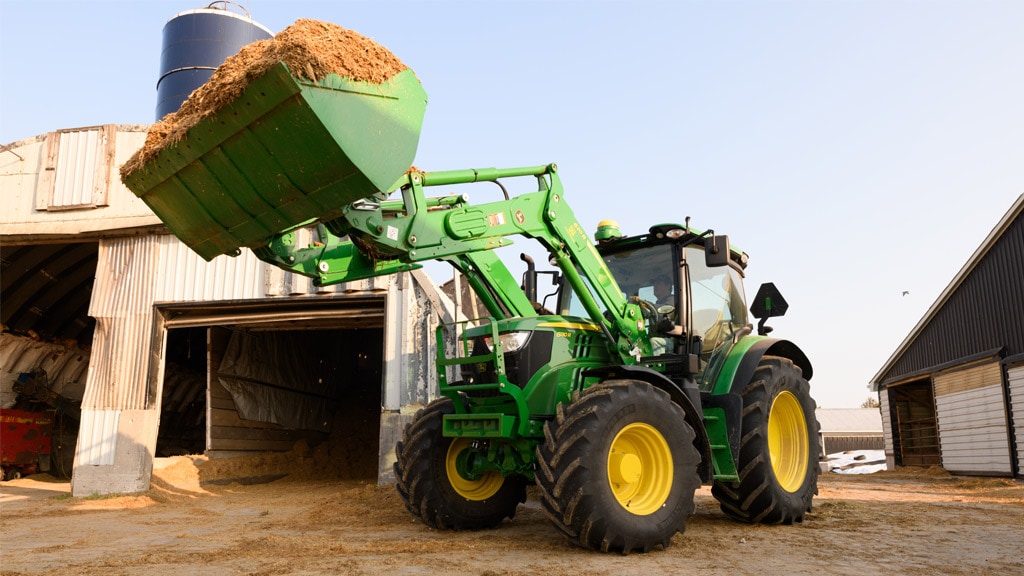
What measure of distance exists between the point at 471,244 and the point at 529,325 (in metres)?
0.81

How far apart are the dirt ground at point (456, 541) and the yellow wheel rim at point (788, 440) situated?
1.50 ft

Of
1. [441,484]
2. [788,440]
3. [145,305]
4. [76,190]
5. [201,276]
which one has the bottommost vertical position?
[441,484]

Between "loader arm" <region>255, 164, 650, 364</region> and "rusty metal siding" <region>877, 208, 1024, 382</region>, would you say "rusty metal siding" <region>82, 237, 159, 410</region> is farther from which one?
"rusty metal siding" <region>877, 208, 1024, 382</region>

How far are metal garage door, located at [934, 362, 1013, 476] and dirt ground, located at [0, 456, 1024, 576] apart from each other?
12.2 feet

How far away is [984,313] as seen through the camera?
1443cm

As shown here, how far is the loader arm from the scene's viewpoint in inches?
209

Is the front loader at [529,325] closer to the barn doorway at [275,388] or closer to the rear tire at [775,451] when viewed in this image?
the rear tire at [775,451]

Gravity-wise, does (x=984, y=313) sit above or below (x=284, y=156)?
above

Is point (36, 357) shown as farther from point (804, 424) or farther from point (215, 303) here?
point (804, 424)

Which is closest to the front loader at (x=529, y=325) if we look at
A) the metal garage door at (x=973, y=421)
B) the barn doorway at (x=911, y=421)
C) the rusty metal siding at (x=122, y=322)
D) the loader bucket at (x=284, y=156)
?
the loader bucket at (x=284, y=156)

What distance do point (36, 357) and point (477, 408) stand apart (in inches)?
554

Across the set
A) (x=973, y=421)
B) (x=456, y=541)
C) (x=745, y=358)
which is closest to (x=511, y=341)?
(x=456, y=541)

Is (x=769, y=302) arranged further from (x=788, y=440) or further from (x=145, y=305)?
(x=145, y=305)

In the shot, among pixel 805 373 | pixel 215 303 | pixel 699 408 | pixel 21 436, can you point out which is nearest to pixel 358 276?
pixel 699 408
